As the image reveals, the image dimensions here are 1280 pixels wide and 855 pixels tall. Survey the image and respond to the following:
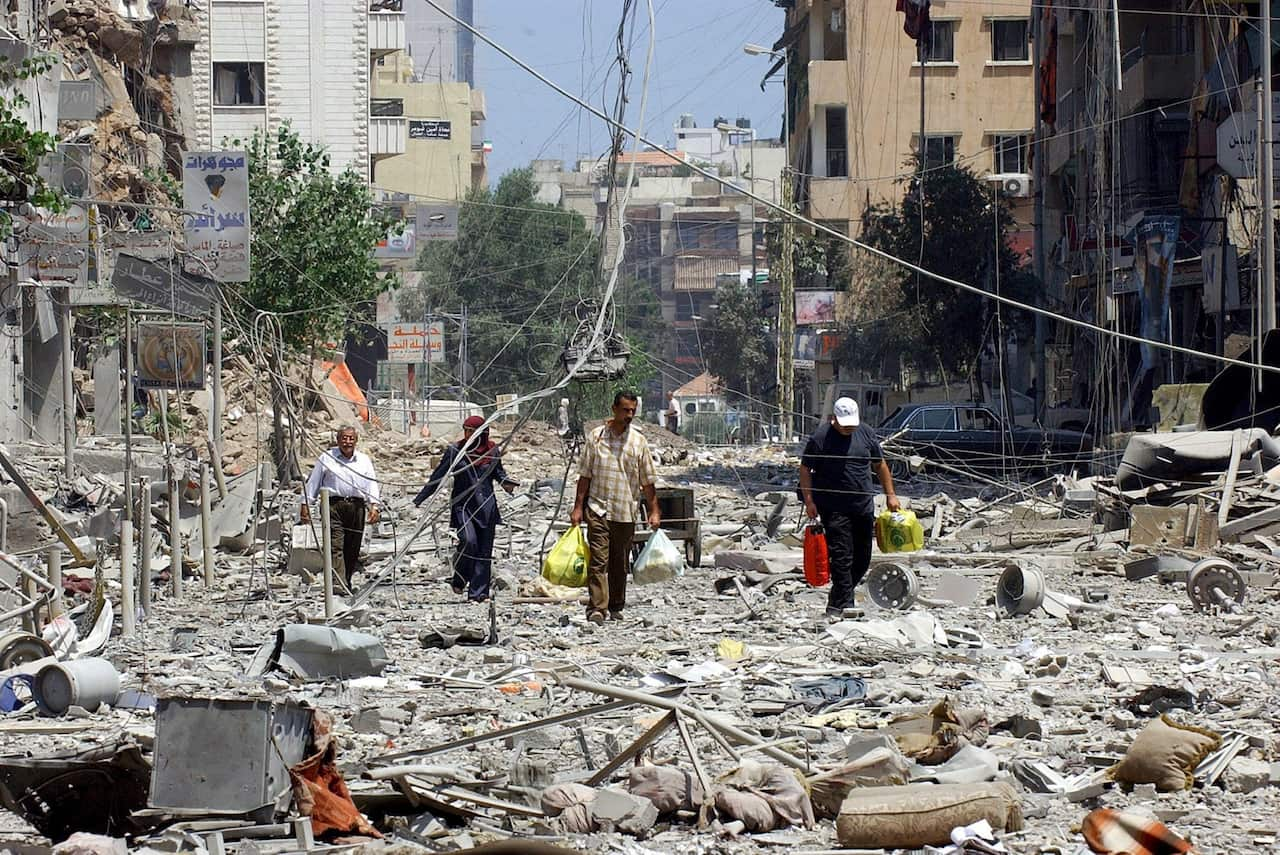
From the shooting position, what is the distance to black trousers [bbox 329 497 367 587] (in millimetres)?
13375

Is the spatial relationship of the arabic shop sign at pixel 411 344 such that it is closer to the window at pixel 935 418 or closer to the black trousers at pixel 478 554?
the window at pixel 935 418

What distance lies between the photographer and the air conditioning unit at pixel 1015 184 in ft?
162

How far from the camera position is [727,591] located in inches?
557

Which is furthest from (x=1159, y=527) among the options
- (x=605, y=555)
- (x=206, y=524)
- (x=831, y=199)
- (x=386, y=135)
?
(x=386, y=135)

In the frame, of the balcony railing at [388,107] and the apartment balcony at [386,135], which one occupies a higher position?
the balcony railing at [388,107]

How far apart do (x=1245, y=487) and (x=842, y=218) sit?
42385 millimetres

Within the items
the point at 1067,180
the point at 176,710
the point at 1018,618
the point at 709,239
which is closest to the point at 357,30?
the point at 1067,180

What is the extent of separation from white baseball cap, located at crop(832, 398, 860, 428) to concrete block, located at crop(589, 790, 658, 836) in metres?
6.16

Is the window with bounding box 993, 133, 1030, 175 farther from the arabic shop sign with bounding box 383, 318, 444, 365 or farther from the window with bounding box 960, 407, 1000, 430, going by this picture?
the window with bounding box 960, 407, 1000, 430

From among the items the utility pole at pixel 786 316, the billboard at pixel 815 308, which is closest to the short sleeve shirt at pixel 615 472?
the utility pole at pixel 786 316

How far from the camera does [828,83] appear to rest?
58.3 meters

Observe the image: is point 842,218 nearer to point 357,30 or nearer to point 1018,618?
point 357,30

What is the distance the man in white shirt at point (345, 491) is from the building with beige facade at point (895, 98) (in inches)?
1621

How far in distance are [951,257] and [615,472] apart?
107 ft
